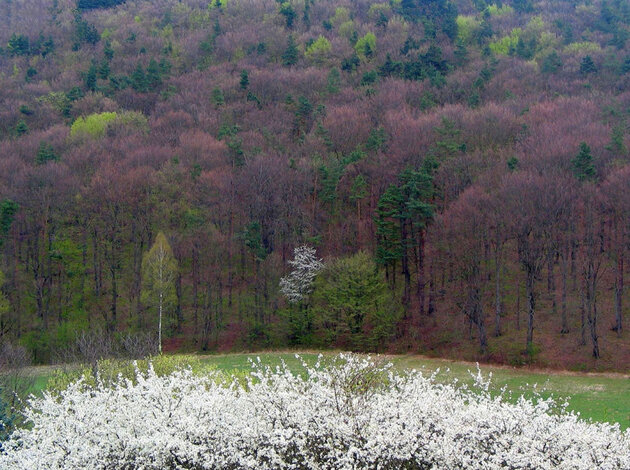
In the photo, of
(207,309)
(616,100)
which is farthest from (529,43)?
(207,309)

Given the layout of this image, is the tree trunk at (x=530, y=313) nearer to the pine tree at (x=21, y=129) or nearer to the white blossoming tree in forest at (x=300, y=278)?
the white blossoming tree in forest at (x=300, y=278)

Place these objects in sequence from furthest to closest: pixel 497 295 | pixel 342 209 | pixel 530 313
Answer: pixel 342 209 → pixel 497 295 → pixel 530 313

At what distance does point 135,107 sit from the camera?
81688 millimetres

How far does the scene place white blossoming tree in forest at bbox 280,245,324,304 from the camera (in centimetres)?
4741

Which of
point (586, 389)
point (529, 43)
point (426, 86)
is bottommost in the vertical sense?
point (586, 389)

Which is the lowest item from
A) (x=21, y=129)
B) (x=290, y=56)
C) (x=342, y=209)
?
(x=342, y=209)

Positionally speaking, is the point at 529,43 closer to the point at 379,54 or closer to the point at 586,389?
the point at 379,54

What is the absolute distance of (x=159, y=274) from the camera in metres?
44.9

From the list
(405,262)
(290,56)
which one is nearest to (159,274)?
(405,262)

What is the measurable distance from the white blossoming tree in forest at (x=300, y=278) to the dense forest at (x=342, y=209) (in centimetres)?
38

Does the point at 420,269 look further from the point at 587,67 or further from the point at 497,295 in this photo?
the point at 587,67

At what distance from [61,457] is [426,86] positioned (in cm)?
7012

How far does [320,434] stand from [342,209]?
4386 centimetres

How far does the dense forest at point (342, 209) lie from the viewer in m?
40.8
